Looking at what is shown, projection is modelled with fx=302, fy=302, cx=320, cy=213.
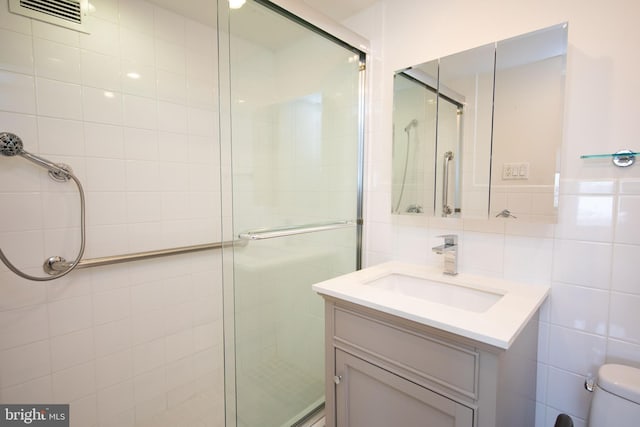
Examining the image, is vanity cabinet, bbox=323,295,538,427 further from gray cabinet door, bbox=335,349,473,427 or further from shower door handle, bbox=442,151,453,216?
shower door handle, bbox=442,151,453,216

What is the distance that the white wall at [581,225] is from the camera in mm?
962

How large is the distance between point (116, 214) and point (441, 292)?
5.27 feet

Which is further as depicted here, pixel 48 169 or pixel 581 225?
pixel 48 169

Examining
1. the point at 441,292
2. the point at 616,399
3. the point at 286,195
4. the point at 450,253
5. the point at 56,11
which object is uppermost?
the point at 56,11

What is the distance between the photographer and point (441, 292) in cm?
127

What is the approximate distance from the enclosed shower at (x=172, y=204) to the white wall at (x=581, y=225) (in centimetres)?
66

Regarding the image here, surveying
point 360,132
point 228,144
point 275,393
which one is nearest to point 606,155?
point 360,132

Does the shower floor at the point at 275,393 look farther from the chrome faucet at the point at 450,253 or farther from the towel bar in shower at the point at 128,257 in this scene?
the chrome faucet at the point at 450,253

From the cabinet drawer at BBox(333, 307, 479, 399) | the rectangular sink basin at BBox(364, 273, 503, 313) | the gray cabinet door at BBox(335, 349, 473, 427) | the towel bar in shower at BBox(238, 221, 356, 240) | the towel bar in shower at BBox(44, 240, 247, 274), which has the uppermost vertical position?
the towel bar in shower at BBox(238, 221, 356, 240)

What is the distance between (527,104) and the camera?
1111 mm

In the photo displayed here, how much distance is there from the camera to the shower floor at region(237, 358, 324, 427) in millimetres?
1272

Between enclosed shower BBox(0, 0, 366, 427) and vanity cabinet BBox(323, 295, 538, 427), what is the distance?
0.36m

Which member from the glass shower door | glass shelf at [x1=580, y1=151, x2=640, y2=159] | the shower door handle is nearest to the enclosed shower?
the glass shower door

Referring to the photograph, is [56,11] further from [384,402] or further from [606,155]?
[606,155]
